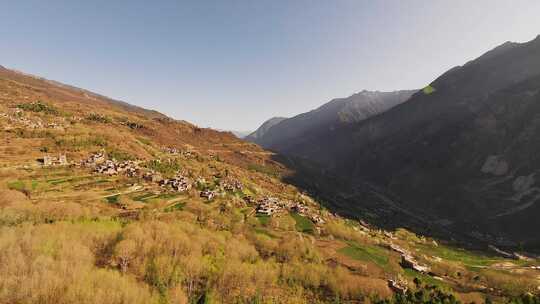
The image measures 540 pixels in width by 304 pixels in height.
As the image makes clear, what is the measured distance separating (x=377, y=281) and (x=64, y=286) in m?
39.1

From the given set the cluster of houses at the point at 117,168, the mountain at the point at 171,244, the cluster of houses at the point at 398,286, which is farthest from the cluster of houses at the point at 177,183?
the cluster of houses at the point at 398,286

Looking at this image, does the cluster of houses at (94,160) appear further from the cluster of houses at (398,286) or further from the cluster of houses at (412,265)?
the cluster of houses at (412,265)

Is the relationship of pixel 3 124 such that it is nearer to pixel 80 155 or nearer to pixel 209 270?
pixel 80 155

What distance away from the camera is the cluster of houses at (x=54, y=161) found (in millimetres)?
68500

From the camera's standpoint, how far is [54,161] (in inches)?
2768

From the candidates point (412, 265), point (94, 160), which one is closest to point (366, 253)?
point (412, 265)

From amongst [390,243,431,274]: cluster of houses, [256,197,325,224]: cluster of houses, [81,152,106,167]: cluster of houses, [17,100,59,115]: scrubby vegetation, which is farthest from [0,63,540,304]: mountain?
[17,100,59,115]: scrubby vegetation

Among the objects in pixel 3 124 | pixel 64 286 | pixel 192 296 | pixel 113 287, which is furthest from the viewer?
pixel 3 124

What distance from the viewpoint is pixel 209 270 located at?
3509cm

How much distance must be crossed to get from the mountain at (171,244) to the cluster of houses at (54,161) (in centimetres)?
32

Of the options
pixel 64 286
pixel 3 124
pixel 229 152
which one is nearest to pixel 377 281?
pixel 64 286

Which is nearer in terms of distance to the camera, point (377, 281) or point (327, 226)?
point (377, 281)

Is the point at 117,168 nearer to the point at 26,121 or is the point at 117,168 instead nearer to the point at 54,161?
the point at 54,161

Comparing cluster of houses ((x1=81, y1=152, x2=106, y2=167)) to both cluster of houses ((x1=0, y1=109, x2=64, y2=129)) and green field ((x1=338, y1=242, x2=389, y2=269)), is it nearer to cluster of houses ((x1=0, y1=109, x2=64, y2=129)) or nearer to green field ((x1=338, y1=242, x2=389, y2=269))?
cluster of houses ((x1=0, y1=109, x2=64, y2=129))
